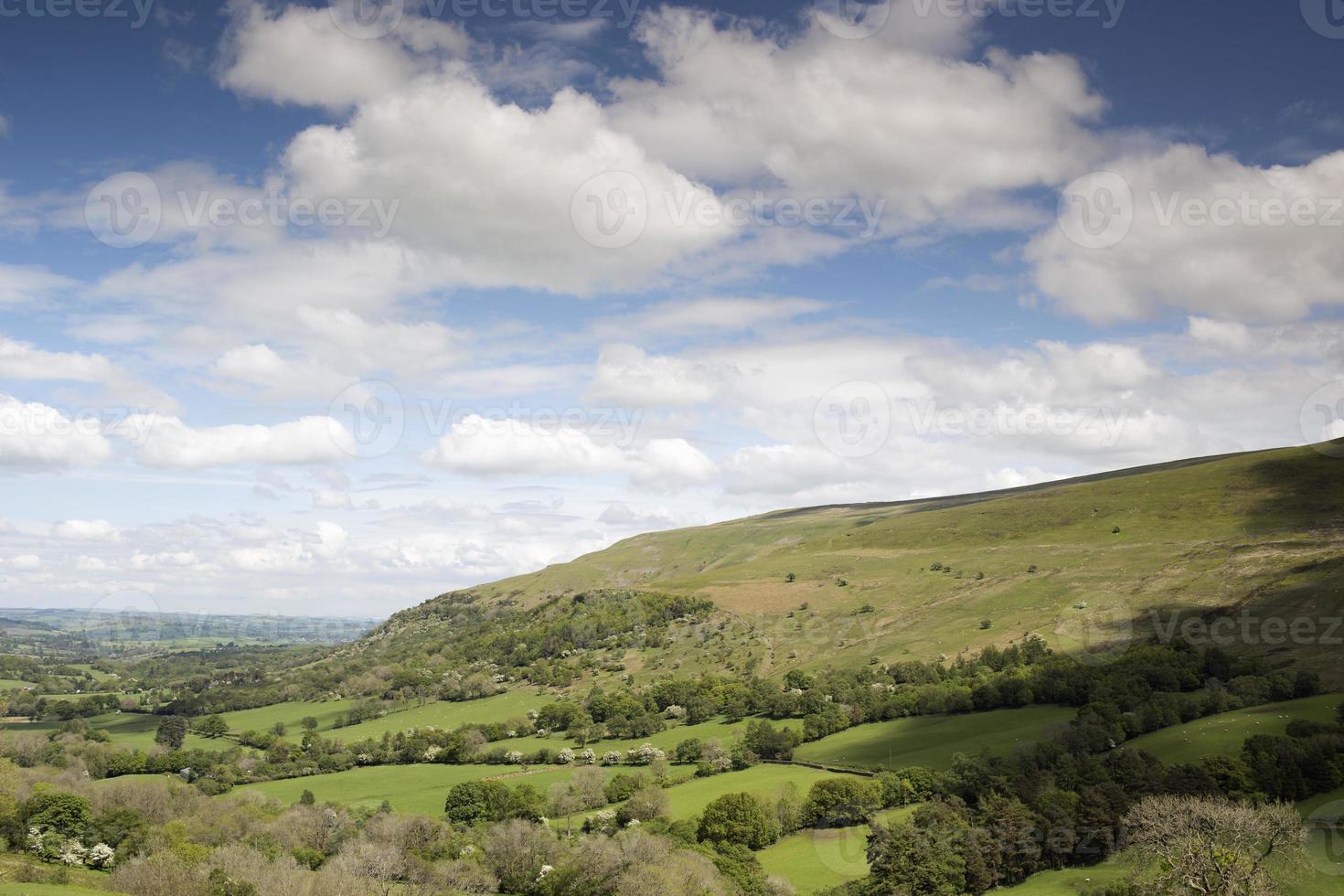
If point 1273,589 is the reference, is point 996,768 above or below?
below

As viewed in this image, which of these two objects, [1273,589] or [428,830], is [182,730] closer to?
[428,830]

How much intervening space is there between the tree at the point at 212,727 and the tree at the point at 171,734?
3.72 metres

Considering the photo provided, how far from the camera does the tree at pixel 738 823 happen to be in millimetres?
81125

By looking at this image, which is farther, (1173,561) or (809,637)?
(809,637)

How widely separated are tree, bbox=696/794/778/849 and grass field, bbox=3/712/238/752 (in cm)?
11560

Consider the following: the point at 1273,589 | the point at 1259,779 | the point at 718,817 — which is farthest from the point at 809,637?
the point at 1259,779

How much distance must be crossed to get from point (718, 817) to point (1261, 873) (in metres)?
47.2

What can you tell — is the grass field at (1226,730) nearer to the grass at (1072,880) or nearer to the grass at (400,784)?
the grass at (1072,880)

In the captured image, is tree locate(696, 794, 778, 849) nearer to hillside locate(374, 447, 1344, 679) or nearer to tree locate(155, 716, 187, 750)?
hillside locate(374, 447, 1344, 679)

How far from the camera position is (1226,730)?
8706cm

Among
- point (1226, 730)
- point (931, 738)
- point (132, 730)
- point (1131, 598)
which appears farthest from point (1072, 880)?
point (132, 730)

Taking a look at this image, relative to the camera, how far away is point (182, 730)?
541ft

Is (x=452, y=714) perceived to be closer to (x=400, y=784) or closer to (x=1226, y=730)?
(x=400, y=784)

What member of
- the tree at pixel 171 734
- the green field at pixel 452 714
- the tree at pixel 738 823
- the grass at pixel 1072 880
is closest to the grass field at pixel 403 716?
the green field at pixel 452 714
